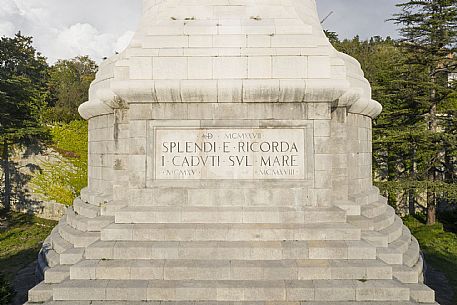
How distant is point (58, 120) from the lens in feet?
72.6

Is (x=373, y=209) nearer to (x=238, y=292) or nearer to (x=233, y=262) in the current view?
(x=233, y=262)

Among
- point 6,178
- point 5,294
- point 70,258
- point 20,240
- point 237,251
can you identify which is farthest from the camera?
point 6,178

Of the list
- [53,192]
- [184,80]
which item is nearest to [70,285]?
[184,80]

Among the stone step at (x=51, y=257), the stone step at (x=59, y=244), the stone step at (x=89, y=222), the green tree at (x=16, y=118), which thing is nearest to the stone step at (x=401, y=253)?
the stone step at (x=89, y=222)

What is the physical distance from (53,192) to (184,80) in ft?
44.5

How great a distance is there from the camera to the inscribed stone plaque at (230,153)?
6312 millimetres

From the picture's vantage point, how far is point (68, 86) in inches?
1528

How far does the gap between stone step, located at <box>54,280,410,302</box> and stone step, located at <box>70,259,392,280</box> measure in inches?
6.3

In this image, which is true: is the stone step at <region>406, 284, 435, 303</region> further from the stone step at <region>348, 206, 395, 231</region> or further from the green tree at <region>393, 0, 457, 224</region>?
the green tree at <region>393, 0, 457, 224</region>

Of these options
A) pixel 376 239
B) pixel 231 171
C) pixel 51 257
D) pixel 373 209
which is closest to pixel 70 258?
pixel 51 257

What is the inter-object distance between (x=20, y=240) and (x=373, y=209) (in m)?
13.7

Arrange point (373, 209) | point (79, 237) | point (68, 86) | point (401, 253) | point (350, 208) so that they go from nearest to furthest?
point (401, 253) → point (79, 237) → point (350, 208) → point (373, 209) → point (68, 86)

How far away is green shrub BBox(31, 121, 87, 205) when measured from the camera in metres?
16.5

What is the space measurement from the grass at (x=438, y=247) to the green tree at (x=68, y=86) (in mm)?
20963
